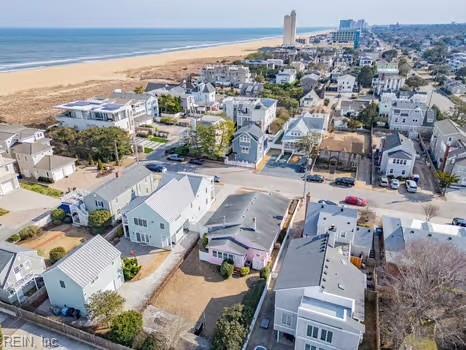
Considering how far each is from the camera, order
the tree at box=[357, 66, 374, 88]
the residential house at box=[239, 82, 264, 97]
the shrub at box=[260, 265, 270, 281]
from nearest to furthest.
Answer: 1. the shrub at box=[260, 265, 270, 281]
2. the residential house at box=[239, 82, 264, 97]
3. the tree at box=[357, 66, 374, 88]

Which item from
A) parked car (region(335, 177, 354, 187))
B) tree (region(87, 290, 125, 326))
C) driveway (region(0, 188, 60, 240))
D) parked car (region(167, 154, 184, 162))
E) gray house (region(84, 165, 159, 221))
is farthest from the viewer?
parked car (region(167, 154, 184, 162))

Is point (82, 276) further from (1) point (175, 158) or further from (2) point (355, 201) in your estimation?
(2) point (355, 201)

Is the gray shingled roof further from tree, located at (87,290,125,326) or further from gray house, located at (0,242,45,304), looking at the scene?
gray house, located at (0,242,45,304)

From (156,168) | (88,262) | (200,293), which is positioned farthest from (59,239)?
(156,168)

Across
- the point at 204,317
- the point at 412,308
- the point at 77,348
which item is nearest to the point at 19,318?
the point at 77,348

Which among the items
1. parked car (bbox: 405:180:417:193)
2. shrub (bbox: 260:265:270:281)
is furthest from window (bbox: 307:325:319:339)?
parked car (bbox: 405:180:417:193)

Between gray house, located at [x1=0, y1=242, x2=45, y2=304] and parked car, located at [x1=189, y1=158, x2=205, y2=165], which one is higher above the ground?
gray house, located at [x1=0, y1=242, x2=45, y2=304]

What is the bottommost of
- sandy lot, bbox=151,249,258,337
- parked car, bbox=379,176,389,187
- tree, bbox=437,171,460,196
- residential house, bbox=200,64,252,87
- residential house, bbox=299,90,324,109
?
sandy lot, bbox=151,249,258,337

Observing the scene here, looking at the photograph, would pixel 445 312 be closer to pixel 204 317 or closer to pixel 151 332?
pixel 204 317
